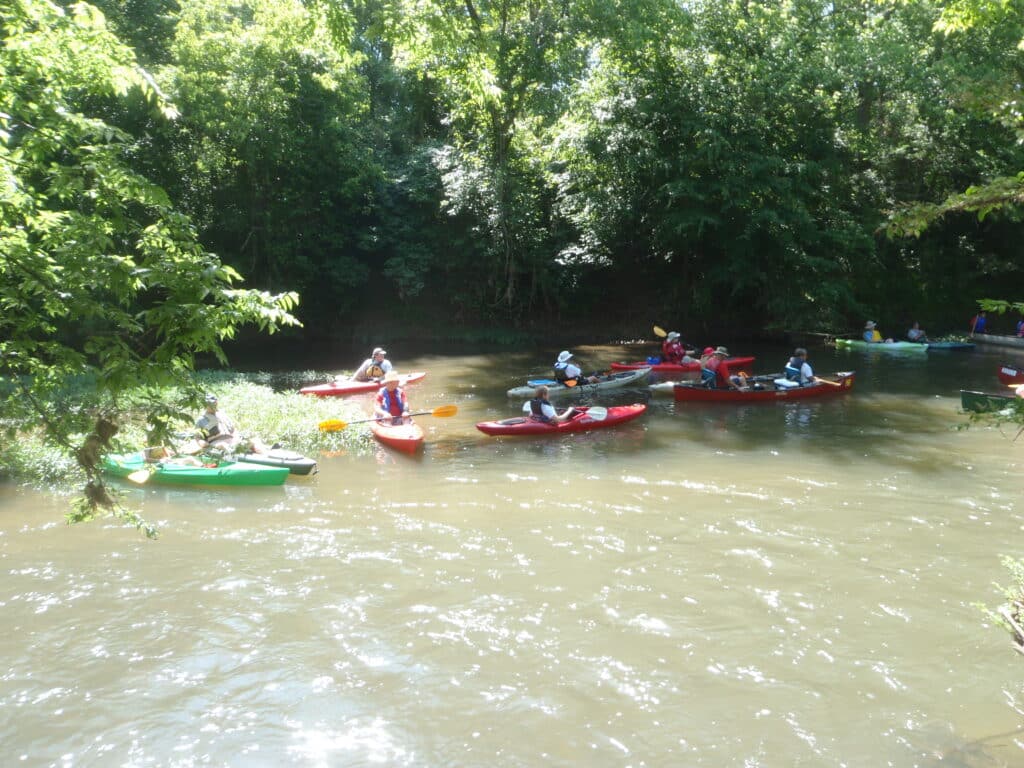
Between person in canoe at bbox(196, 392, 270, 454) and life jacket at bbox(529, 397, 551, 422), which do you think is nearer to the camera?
person in canoe at bbox(196, 392, 270, 454)

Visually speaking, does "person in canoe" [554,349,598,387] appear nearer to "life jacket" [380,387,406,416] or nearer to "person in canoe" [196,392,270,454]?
"life jacket" [380,387,406,416]

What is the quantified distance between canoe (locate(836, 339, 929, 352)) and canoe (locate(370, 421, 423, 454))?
1637 cm

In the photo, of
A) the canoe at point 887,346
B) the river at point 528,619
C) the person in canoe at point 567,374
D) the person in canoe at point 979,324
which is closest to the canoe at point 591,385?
the person in canoe at point 567,374

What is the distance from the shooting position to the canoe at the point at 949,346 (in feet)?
75.8

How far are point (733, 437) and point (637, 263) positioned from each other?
15778mm

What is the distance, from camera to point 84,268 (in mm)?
3537

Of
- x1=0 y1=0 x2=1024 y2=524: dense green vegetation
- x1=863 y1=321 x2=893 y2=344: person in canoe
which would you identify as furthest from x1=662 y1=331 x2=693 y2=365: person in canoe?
x1=863 y1=321 x2=893 y2=344: person in canoe

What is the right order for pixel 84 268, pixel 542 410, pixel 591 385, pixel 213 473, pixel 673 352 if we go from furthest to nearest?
pixel 673 352
pixel 591 385
pixel 542 410
pixel 213 473
pixel 84 268

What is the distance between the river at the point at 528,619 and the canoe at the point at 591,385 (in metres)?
5.15

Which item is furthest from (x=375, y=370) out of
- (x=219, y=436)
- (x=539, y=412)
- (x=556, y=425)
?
(x=219, y=436)

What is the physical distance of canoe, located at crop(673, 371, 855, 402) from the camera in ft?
50.6

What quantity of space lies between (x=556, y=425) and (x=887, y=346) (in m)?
14.4

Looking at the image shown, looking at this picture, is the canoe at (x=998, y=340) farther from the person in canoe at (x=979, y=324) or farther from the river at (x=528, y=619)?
the river at (x=528, y=619)

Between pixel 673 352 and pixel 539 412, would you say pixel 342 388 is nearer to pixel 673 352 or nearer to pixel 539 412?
pixel 539 412
